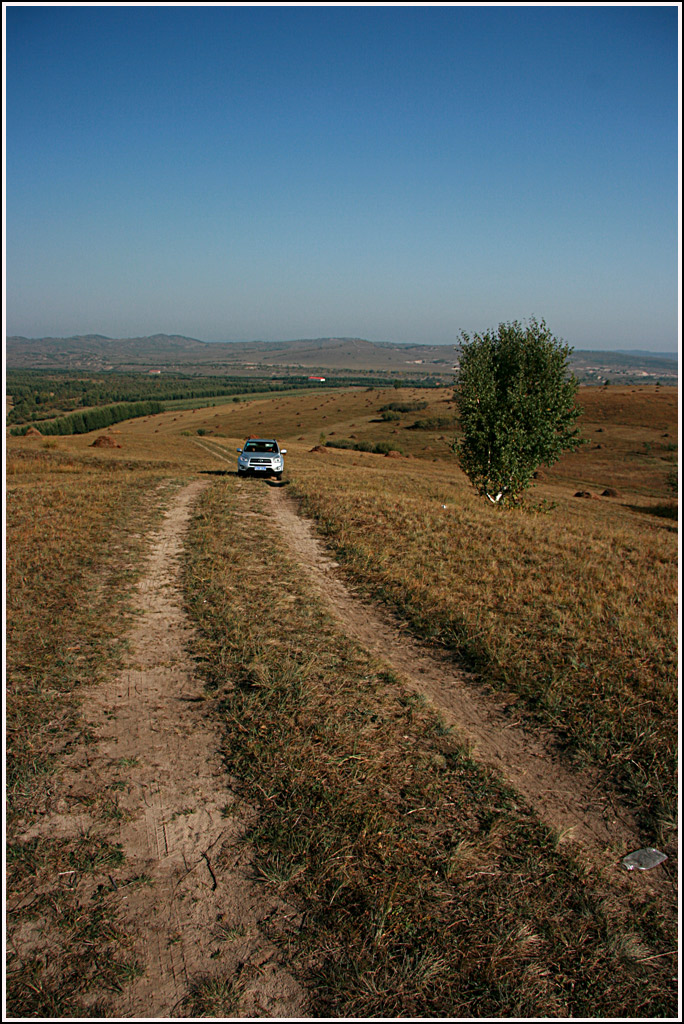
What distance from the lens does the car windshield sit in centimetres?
2822

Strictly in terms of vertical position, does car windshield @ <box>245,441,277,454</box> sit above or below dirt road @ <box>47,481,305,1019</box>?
above

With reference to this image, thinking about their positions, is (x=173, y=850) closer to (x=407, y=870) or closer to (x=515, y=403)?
(x=407, y=870)

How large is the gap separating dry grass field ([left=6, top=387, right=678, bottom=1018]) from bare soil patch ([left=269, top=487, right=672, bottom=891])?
6.6 inches

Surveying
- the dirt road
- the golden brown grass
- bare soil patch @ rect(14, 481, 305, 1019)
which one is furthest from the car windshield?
bare soil patch @ rect(14, 481, 305, 1019)

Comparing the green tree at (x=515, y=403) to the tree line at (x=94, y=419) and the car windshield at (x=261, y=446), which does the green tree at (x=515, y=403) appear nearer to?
the car windshield at (x=261, y=446)

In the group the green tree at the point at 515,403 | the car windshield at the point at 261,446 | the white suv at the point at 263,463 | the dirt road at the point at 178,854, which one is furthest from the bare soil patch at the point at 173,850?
the green tree at the point at 515,403

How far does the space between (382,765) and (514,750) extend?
5.85 ft

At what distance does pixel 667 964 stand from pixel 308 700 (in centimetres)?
442

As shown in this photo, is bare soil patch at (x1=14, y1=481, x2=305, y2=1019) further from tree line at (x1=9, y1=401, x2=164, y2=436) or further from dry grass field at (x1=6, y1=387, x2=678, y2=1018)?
tree line at (x1=9, y1=401, x2=164, y2=436)

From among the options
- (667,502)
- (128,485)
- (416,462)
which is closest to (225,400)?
(416,462)

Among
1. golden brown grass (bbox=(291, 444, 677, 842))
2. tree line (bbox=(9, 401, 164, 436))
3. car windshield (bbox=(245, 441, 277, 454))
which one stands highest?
tree line (bbox=(9, 401, 164, 436))

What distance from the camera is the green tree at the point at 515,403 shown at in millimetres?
31422

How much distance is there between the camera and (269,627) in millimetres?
9383

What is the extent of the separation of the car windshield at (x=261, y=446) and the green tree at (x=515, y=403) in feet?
40.3
